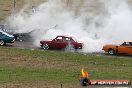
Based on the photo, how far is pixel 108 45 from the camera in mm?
35344

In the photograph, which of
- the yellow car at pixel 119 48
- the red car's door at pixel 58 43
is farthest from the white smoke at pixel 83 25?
the red car's door at pixel 58 43

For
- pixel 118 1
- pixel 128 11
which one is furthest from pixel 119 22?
pixel 118 1

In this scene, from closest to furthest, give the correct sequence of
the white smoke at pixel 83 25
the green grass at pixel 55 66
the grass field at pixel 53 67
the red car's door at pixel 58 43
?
the grass field at pixel 53 67
the green grass at pixel 55 66
the red car's door at pixel 58 43
the white smoke at pixel 83 25

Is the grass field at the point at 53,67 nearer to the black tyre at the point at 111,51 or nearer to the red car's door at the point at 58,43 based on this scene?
the black tyre at the point at 111,51

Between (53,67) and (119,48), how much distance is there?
966 cm

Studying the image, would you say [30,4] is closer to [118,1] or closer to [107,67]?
[118,1]

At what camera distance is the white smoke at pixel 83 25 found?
3930 centimetres

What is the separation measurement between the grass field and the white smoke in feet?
18.3

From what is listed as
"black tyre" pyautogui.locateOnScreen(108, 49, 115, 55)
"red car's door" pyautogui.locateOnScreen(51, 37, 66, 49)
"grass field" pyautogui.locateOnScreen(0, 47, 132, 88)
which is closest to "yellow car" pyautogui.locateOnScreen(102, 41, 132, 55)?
"black tyre" pyautogui.locateOnScreen(108, 49, 115, 55)

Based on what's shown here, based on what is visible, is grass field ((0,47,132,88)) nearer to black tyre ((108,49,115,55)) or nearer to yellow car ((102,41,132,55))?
yellow car ((102,41,132,55))

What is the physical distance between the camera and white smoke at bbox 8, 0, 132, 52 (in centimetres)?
3930

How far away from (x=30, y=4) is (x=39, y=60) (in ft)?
124

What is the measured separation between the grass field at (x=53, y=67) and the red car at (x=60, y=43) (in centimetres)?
346

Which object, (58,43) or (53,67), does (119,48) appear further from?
(53,67)
